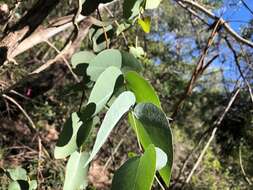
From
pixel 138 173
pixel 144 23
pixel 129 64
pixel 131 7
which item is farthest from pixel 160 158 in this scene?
pixel 144 23

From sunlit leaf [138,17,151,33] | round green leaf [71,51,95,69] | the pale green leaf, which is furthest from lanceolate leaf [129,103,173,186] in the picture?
sunlit leaf [138,17,151,33]

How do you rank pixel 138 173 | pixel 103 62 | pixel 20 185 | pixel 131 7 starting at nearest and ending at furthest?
pixel 138 173, pixel 103 62, pixel 131 7, pixel 20 185

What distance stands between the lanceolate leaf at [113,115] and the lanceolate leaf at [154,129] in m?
0.01

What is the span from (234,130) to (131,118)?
480 cm

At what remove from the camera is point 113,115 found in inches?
20.0

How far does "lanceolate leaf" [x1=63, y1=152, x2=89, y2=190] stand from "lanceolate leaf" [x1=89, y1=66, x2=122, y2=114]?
0.27ft

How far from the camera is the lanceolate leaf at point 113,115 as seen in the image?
490mm

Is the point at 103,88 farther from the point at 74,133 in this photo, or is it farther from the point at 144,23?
the point at 144,23

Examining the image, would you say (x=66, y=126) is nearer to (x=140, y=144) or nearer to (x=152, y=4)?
(x=140, y=144)

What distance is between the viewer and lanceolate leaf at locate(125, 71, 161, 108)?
1.81ft

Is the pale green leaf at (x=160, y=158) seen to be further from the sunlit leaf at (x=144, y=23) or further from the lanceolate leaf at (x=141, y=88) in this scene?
the sunlit leaf at (x=144, y=23)

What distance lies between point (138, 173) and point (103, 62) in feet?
0.50

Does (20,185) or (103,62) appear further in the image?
(20,185)

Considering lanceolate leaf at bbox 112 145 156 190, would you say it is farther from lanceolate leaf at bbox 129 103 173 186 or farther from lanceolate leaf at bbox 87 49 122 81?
lanceolate leaf at bbox 87 49 122 81
